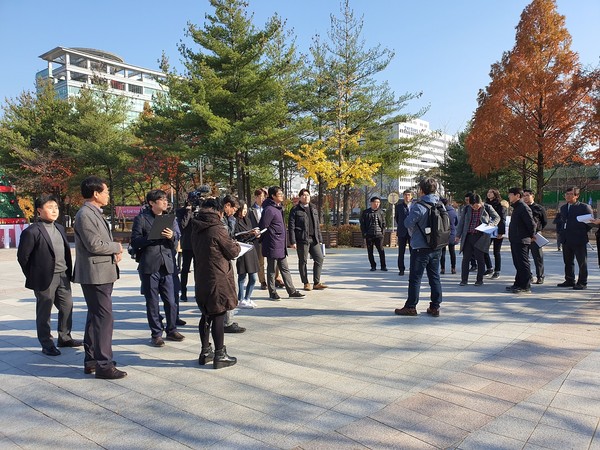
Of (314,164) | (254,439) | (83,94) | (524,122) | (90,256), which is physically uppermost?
(83,94)

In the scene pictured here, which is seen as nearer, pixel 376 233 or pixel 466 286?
pixel 466 286

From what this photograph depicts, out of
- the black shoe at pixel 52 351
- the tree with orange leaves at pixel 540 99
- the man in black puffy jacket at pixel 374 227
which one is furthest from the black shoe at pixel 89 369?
the tree with orange leaves at pixel 540 99

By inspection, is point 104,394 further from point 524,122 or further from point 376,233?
point 524,122

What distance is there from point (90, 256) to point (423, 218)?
3.97 meters

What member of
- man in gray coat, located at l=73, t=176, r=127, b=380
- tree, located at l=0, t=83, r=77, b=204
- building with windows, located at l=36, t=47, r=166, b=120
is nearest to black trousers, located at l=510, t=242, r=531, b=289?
man in gray coat, located at l=73, t=176, r=127, b=380

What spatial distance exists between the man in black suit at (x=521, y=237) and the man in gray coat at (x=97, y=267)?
6341 millimetres

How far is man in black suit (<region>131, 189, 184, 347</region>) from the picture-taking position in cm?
468

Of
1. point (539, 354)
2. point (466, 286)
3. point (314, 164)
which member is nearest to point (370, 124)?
point (314, 164)

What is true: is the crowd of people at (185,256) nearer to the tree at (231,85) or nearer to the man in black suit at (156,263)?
the man in black suit at (156,263)

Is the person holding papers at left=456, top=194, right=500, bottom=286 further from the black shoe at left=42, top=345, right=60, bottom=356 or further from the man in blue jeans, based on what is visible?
the black shoe at left=42, top=345, right=60, bottom=356

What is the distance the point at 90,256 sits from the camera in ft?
12.5

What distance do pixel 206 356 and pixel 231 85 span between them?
18.2m

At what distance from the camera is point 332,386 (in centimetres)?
361

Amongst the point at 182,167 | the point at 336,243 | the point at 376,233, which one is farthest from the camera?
the point at 182,167
